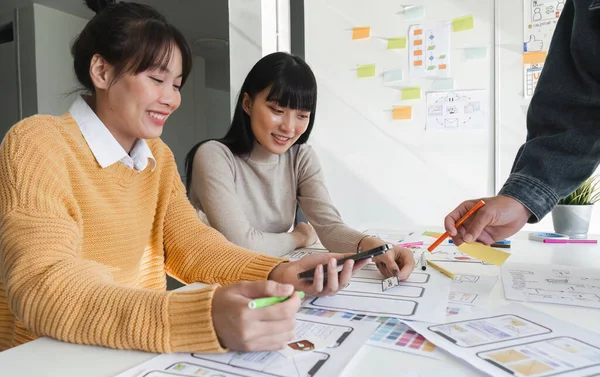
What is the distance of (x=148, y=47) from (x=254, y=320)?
552 mm

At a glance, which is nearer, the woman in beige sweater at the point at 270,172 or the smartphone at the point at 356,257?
the smartphone at the point at 356,257

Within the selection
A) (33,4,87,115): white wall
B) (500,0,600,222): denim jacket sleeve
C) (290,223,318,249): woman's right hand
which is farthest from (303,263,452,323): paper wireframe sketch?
(33,4,87,115): white wall

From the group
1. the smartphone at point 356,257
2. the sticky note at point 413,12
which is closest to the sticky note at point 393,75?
the sticky note at point 413,12

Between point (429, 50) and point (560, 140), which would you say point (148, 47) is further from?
point (429, 50)

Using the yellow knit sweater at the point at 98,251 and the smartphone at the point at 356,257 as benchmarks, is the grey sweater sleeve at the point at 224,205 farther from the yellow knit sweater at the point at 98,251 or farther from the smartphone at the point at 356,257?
the smartphone at the point at 356,257

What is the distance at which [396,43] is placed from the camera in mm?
2213

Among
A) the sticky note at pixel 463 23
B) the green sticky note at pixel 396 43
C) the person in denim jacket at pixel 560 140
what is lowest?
the person in denim jacket at pixel 560 140

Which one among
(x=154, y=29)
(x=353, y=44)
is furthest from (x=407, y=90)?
(x=154, y=29)

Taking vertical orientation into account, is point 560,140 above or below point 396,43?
below

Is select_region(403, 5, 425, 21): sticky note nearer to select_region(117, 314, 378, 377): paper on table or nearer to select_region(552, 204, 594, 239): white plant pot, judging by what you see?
select_region(552, 204, 594, 239): white plant pot

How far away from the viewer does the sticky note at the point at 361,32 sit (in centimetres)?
228

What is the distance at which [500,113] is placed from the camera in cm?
202

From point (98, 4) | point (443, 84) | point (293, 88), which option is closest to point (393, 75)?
point (443, 84)

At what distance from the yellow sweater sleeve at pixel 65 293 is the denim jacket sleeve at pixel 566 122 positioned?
0.63 m
